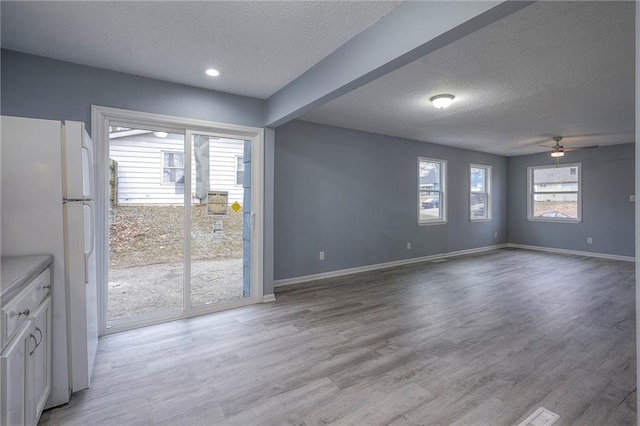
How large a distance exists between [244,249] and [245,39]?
2362 millimetres

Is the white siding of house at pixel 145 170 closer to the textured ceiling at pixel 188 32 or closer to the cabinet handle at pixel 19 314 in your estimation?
the textured ceiling at pixel 188 32

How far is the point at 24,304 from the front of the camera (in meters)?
1.46

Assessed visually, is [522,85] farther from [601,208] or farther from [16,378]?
[601,208]

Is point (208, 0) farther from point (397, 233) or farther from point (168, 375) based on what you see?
point (397, 233)

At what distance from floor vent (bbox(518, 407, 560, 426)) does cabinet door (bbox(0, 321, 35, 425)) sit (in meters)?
2.50

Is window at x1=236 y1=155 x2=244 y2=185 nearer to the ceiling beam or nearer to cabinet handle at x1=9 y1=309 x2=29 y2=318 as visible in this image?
the ceiling beam

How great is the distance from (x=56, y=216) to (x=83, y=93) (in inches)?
61.4

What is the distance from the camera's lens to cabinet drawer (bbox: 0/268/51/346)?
1255mm

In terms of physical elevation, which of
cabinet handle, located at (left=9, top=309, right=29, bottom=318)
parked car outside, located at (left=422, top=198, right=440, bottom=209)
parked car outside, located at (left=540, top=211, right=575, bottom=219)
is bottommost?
cabinet handle, located at (left=9, top=309, right=29, bottom=318)

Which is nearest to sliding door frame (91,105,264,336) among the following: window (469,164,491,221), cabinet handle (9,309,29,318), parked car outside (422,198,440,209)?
cabinet handle (9,309,29,318)

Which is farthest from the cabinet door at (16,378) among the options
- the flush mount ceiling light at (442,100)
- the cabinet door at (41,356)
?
the flush mount ceiling light at (442,100)

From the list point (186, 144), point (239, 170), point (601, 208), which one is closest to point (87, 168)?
point (186, 144)

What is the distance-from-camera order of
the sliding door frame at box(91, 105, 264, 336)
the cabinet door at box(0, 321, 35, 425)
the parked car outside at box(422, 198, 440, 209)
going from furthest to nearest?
the parked car outside at box(422, 198, 440, 209) → the sliding door frame at box(91, 105, 264, 336) → the cabinet door at box(0, 321, 35, 425)

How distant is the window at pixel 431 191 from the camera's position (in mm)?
6441
